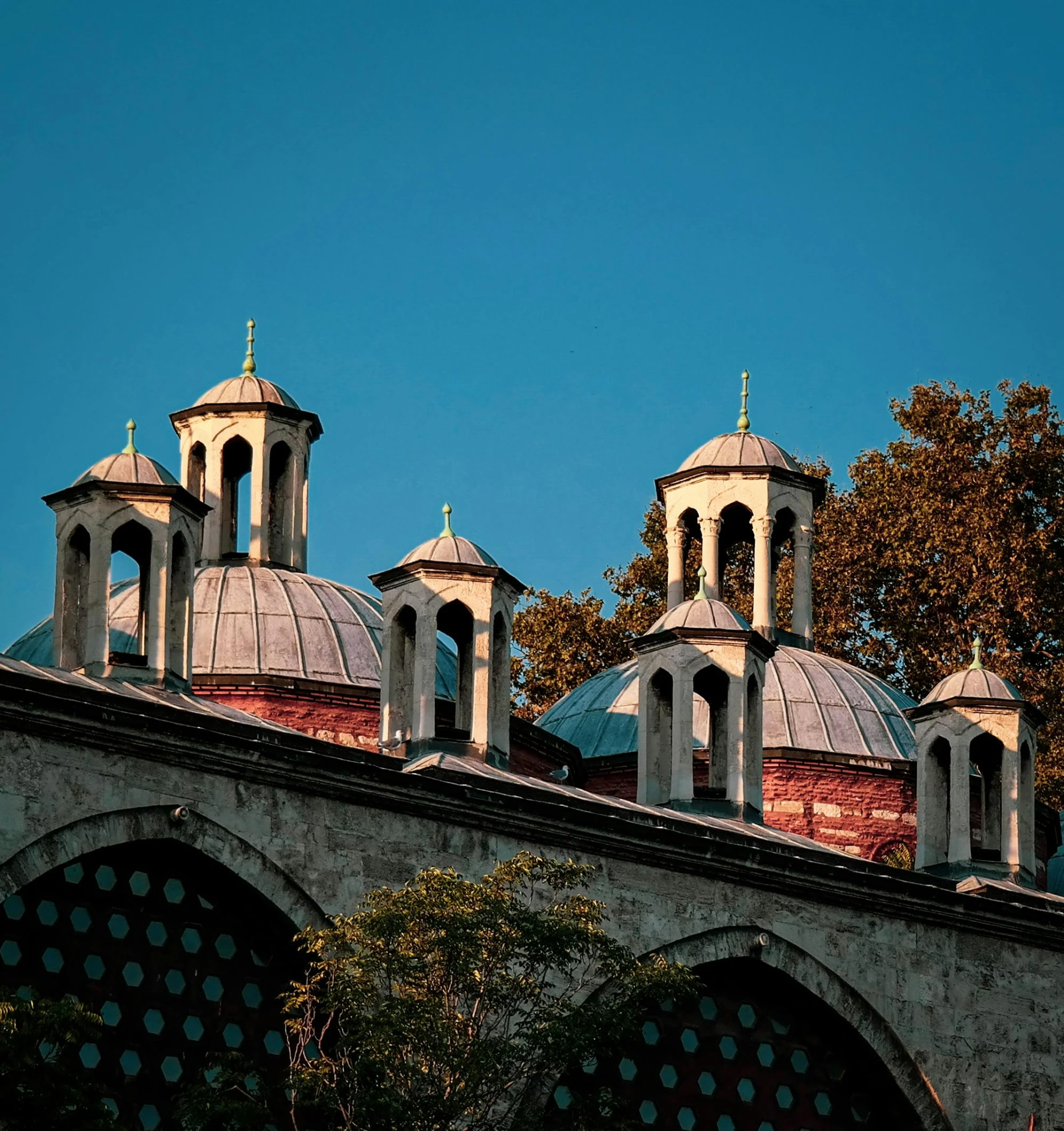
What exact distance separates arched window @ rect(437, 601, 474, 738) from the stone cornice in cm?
201

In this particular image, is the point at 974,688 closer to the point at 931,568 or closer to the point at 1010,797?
the point at 1010,797

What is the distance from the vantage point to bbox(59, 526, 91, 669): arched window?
2888 cm

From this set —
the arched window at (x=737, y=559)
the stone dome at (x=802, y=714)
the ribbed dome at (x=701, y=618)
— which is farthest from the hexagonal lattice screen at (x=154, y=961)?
the arched window at (x=737, y=559)

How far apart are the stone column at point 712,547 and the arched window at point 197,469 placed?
6.33 m

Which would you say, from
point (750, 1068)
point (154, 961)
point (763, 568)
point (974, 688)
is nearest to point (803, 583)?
point (763, 568)

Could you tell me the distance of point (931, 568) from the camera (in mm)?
47844

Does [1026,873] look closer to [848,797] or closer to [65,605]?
[848,797]

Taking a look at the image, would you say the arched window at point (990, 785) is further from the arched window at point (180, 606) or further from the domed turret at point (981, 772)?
the arched window at point (180, 606)

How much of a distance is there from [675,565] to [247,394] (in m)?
5.96

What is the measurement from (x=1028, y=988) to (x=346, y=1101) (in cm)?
896

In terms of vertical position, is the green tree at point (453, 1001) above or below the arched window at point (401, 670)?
Answer: below

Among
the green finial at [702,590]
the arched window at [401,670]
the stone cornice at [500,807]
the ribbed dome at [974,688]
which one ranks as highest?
the green finial at [702,590]

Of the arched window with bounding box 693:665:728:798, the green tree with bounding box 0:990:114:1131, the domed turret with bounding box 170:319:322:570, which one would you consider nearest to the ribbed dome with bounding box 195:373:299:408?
the domed turret with bounding box 170:319:322:570

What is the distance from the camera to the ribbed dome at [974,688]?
3278 centimetres
